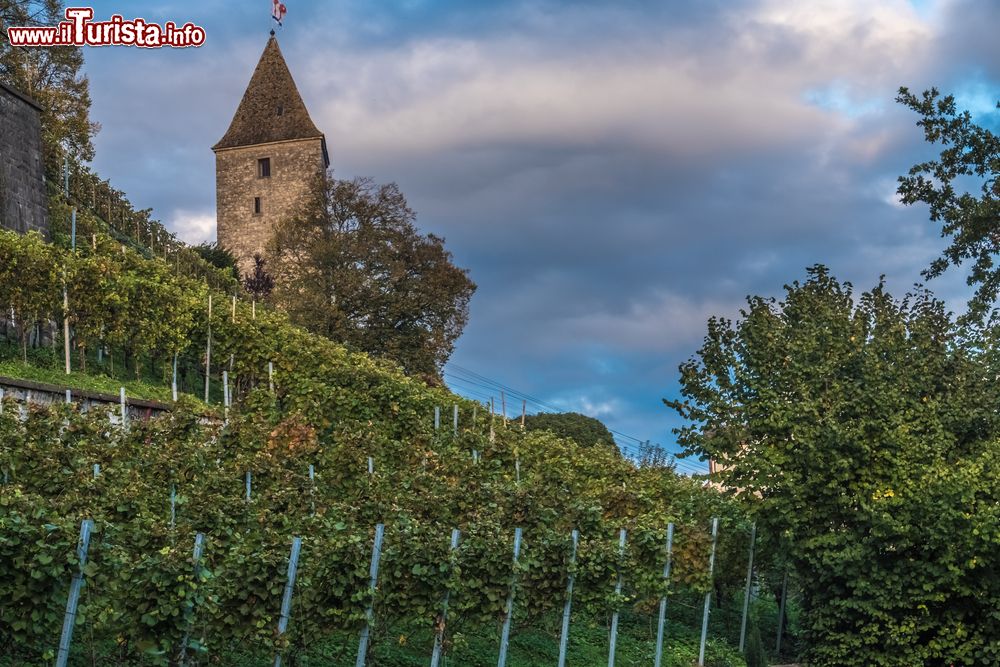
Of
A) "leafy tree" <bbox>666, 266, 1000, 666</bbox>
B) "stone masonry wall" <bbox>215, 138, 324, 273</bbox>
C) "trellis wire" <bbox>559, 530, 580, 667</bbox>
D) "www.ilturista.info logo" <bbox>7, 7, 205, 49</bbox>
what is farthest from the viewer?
"stone masonry wall" <bbox>215, 138, 324, 273</bbox>

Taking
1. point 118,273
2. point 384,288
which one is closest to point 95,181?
point 384,288

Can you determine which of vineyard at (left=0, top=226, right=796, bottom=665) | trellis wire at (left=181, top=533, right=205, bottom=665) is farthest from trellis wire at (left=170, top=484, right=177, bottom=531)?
trellis wire at (left=181, top=533, right=205, bottom=665)

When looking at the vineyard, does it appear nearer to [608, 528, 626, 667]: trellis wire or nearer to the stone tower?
[608, 528, 626, 667]: trellis wire

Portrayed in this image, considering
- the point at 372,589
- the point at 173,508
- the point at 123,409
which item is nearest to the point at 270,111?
the point at 123,409

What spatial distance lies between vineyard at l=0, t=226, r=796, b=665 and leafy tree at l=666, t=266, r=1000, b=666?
173 centimetres

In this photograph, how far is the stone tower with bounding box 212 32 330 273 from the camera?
53.6m

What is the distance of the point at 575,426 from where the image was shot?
47.3 m

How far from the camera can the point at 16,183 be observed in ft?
87.0

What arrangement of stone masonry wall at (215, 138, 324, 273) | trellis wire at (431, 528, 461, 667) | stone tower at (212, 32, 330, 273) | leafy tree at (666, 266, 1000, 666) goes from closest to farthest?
trellis wire at (431, 528, 461, 667)
leafy tree at (666, 266, 1000, 666)
stone masonry wall at (215, 138, 324, 273)
stone tower at (212, 32, 330, 273)

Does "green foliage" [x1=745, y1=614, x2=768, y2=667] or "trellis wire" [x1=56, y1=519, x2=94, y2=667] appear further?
"green foliage" [x1=745, y1=614, x2=768, y2=667]

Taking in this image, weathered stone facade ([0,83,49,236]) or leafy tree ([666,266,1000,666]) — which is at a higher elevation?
weathered stone facade ([0,83,49,236])

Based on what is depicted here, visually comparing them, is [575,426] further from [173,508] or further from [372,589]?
[372,589]

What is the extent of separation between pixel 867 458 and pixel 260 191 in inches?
1662

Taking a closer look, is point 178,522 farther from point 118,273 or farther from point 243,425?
point 118,273
